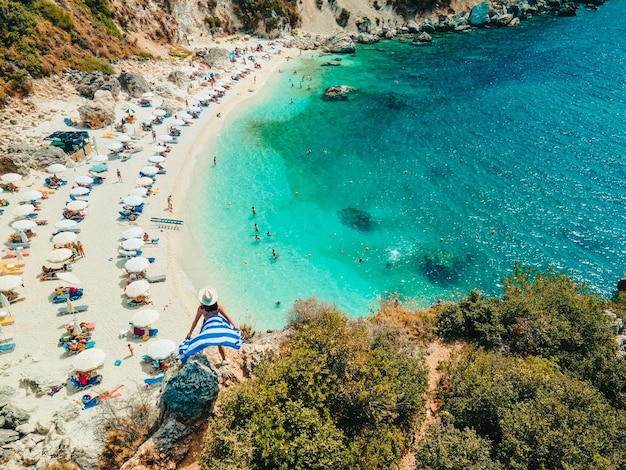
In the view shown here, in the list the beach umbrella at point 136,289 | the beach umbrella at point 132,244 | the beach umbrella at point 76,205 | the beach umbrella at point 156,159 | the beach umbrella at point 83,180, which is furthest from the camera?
the beach umbrella at point 156,159

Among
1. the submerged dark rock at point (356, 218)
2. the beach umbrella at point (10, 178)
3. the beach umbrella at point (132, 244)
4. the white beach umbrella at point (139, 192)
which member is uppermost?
the beach umbrella at point (10, 178)

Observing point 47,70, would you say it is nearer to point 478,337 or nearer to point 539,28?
point 478,337

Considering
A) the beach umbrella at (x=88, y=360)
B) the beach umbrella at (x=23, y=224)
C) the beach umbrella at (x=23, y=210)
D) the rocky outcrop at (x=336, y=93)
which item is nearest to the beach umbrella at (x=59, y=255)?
the beach umbrella at (x=23, y=224)

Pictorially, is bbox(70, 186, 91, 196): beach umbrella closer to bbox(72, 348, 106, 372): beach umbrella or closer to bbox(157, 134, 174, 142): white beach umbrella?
bbox(157, 134, 174, 142): white beach umbrella

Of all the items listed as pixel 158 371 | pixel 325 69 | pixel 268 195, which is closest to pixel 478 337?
pixel 158 371

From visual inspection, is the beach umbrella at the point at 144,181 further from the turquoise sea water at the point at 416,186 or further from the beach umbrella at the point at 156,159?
the turquoise sea water at the point at 416,186

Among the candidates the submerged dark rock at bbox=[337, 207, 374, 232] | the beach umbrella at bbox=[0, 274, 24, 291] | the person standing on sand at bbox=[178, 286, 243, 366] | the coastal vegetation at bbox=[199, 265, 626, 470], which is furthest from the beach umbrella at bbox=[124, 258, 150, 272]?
the submerged dark rock at bbox=[337, 207, 374, 232]

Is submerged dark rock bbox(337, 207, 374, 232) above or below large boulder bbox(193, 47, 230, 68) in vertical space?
below

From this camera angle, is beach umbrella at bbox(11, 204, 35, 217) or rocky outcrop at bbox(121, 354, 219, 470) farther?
beach umbrella at bbox(11, 204, 35, 217)
